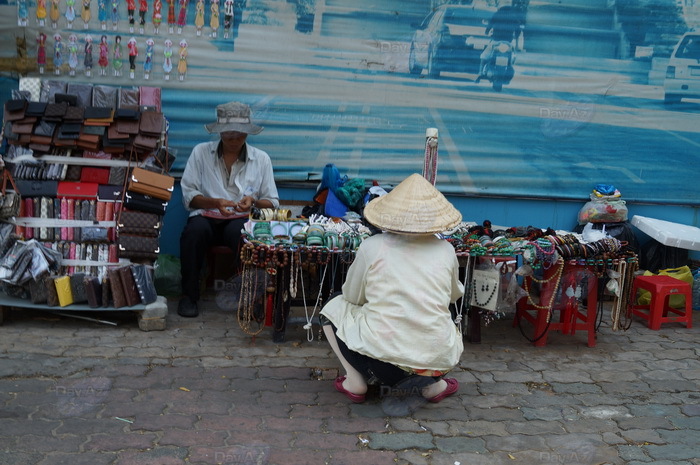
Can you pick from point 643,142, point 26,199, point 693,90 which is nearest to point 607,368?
point 643,142

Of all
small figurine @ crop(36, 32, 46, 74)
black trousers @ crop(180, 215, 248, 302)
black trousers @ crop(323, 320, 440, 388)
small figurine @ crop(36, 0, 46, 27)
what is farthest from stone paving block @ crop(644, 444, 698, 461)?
small figurine @ crop(36, 0, 46, 27)

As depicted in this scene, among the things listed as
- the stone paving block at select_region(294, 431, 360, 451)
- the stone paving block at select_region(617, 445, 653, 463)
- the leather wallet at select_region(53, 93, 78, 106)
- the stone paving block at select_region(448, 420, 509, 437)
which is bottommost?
the stone paving block at select_region(294, 431, 360, 451)

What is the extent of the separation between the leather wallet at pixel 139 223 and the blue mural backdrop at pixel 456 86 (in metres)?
1.01

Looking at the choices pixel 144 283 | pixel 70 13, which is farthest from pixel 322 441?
pixel 70 13

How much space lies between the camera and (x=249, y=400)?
13.5ft

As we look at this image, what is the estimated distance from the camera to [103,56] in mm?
6004

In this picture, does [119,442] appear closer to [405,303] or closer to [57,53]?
[405,303]

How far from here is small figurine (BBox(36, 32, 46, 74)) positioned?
5.93 m

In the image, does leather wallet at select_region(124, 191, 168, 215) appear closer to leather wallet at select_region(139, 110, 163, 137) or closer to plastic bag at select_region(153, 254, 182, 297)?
leather wallet at select_region(139, 110, 163, 137)

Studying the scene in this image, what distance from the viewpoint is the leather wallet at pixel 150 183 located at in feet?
16.9

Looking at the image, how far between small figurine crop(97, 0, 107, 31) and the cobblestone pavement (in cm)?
254

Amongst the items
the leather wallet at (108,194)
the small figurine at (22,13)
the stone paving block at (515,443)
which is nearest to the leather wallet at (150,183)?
the leather wallet at (108,194)

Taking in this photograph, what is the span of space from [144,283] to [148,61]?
2.11m

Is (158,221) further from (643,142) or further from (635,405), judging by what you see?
(643,142)
